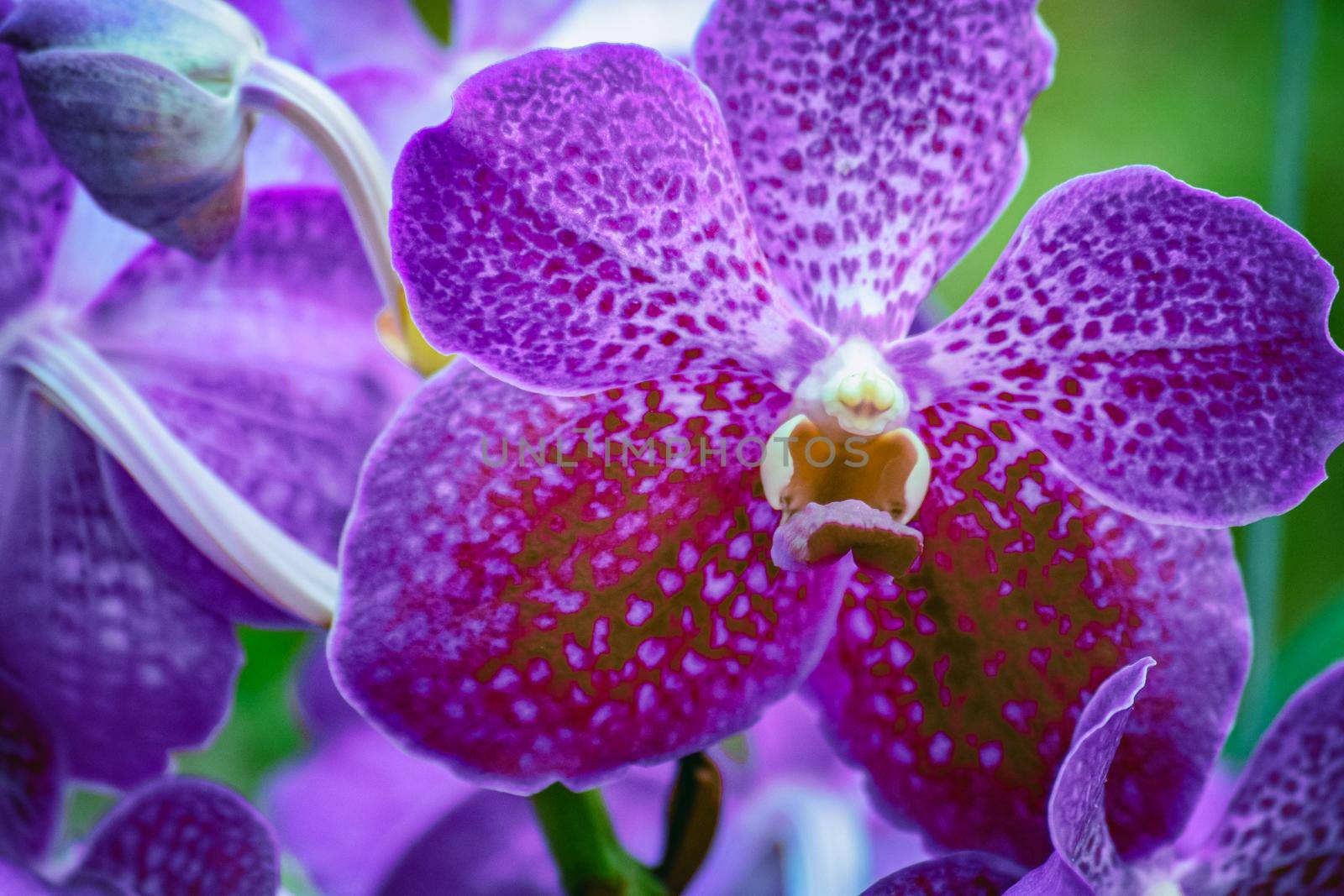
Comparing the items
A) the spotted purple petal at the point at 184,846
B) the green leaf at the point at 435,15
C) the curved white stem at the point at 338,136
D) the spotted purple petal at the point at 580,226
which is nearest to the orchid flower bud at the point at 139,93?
the curved white stem at the point at 338,136

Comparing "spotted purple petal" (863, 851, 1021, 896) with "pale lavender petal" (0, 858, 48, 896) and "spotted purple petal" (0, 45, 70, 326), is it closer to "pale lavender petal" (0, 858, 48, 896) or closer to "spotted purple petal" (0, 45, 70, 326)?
"pale lavender petal" (0, 858, 48, 896)

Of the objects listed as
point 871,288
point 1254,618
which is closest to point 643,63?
point 871,288

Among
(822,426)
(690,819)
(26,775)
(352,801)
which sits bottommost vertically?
(352,801)

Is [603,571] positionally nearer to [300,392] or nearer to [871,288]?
[871,288]

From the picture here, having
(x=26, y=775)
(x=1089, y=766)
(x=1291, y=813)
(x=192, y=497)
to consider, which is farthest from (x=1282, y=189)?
(x=26, y=775)

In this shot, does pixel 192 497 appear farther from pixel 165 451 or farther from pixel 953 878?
pixel 953 878

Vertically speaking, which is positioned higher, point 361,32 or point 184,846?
point 361,32
